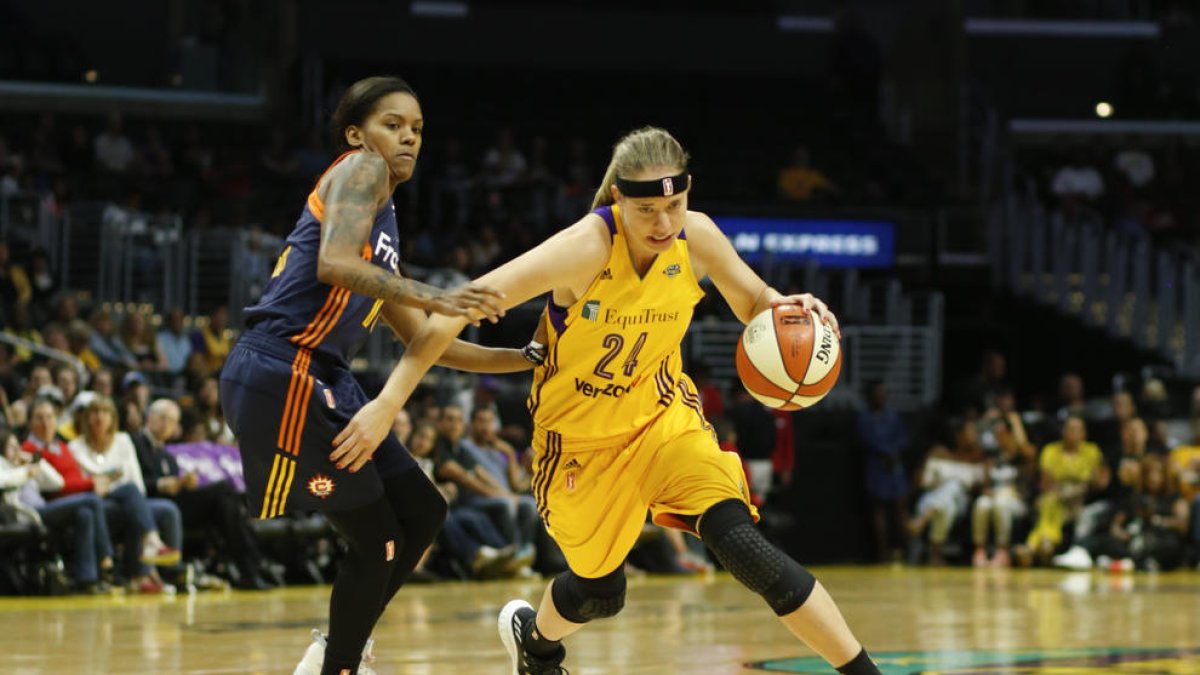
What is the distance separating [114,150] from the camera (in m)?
20.7

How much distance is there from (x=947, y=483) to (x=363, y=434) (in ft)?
40.5

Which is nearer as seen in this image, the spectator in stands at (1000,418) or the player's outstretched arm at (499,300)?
the player's outstretched arm at (499,300)

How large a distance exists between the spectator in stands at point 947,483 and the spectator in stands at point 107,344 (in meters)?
7.27

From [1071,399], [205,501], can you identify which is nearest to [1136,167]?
[1071,399]

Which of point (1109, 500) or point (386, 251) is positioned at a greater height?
point (386, 251)

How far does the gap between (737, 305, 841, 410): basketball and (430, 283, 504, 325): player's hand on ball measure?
1.04 metres

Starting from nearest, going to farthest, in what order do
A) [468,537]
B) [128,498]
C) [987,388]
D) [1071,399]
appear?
[128,498]
[468,537]
[1071,399]
[987,388]

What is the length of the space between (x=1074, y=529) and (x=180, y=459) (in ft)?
27.2

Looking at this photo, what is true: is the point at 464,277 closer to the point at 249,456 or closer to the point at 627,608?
the point at 627,608

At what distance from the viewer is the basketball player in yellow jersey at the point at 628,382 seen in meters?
5.82

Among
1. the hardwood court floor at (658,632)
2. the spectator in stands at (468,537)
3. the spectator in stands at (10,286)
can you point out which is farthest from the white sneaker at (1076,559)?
the spectator in stands at (10,286)

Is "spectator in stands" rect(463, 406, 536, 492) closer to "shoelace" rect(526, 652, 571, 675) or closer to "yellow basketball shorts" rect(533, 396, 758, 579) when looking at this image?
"shoelace" rect(526, 652, 571, 675)

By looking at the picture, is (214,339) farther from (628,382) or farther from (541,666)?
(628,382)

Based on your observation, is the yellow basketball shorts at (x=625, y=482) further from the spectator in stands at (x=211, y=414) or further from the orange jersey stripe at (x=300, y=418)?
the spectator in stands at (x=211, y=414)
